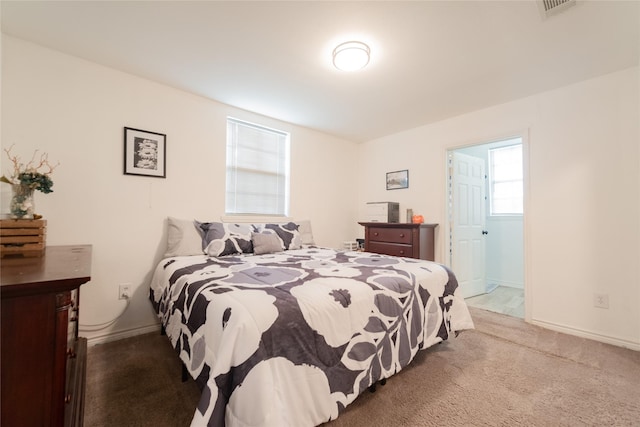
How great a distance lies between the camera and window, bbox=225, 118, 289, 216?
119 inches

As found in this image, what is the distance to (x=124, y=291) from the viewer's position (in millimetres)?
2248

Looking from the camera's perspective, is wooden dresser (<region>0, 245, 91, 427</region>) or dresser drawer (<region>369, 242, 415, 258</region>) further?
dresser drawer (<region>369, 242, 415, 258</region>)

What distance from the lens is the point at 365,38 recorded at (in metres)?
1.83

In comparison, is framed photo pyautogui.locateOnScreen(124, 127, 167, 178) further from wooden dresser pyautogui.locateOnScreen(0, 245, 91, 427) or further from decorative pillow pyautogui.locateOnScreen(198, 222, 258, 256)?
wooden dresser pyautogui.locateOnScreen(0, 245, 91, 427)

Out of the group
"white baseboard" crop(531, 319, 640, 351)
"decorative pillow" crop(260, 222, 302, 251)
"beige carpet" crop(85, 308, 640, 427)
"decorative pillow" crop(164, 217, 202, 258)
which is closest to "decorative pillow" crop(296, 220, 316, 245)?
"decorative pillow" crop(260, 222, 302, 251)

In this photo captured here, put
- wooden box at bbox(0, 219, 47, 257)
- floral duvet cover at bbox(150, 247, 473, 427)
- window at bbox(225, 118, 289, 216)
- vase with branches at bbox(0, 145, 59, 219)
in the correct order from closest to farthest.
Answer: floral duvet cover at bbox(150, 247, 473, 427)
wooden box at bbox(0, 219, 47, 257)
vase with branches at bbox(0, 145, 59, 219)
window at bbox(225, 118, 289, 216)

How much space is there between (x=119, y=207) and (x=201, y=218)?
27.3 inches

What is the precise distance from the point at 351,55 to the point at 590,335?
3.17 metres

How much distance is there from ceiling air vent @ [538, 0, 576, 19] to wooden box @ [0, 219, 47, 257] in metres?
3.15

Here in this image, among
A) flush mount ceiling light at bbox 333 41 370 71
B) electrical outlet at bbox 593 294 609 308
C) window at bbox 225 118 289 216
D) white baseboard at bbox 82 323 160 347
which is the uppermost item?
flush mount ceiling light at bbox 333 41 370 71

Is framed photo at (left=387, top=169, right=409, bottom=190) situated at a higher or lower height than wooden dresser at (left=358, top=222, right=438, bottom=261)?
higher

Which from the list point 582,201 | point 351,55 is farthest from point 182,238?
point 582,201

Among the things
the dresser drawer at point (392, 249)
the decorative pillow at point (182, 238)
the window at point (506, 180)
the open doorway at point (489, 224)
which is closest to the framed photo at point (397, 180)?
the open doorway at point (489, 224)

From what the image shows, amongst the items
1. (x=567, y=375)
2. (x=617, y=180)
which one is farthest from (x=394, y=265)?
(x=617, y=180)
